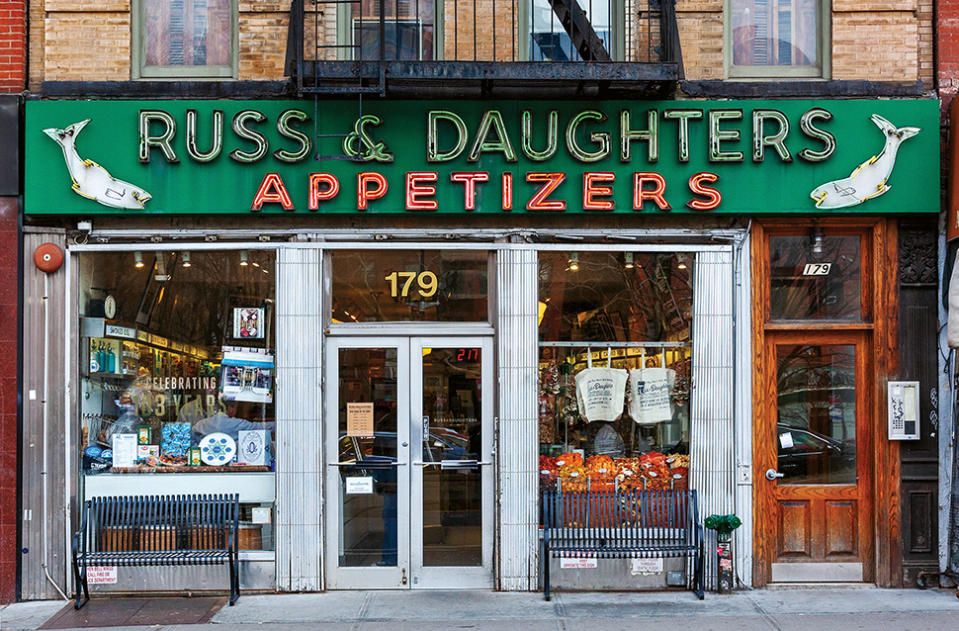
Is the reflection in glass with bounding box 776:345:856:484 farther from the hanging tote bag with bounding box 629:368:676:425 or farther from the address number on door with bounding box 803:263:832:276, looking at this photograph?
the hanging tote bag with bounding box 629:368:676:425

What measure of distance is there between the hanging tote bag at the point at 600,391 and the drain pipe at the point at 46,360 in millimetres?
4869

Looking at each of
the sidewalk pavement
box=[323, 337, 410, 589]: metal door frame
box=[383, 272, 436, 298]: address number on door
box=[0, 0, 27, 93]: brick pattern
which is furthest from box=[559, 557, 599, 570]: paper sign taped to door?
box=[0, 0, 27, 93]: brick pattern

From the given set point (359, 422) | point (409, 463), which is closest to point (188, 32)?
point (359, 422)

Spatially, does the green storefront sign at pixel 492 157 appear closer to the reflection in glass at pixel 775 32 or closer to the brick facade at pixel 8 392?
the brick facade at pixel 8 392

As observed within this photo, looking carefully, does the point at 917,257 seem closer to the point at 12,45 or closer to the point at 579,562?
the point at 579,562

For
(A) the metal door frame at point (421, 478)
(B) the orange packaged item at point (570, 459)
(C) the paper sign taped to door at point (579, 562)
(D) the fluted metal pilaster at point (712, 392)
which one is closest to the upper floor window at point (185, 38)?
(A) the metal door frame at point (421, 478)

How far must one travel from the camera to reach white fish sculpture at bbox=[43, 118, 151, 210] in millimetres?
8375

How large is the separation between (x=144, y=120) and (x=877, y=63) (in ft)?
22.1

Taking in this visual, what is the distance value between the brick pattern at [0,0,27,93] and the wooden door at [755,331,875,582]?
739 centimetres

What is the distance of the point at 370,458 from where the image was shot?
342 inches

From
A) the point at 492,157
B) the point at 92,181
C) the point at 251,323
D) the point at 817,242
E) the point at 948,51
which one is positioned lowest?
the point at 251,323

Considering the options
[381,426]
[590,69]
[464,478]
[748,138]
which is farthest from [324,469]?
[748,138]

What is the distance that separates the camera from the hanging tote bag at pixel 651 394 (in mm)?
8766

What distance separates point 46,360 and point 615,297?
17.2ft
